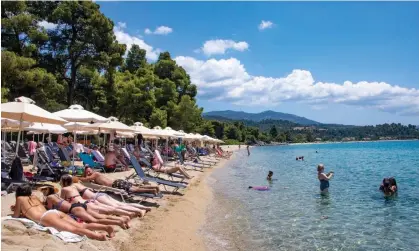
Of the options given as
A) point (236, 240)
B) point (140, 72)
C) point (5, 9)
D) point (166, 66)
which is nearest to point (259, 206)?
point (236, 240)

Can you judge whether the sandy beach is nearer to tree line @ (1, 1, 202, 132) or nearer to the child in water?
the child in water

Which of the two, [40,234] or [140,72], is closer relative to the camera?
[40,234]

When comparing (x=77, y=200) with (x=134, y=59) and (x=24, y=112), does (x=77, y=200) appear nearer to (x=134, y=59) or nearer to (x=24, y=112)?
(x=24, y=112)

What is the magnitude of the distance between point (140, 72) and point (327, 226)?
114 ft

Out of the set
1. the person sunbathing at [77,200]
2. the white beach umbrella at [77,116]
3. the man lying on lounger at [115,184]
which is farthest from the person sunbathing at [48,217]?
the white beach umbrella at [77,116]

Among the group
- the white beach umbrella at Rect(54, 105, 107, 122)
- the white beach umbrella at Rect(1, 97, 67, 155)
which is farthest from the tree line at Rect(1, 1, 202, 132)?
the white beach umbrella at Rect(1, 97, 67, 155)

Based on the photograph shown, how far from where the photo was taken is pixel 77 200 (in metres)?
6.44

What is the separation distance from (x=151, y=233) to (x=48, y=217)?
200cm

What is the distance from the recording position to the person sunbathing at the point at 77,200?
641 cm

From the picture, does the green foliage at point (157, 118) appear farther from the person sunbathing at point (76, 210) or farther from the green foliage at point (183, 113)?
the person sunbathing at point (76, 210)

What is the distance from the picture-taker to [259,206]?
1139cm

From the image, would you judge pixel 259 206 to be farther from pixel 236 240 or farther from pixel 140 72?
pixel 140 72

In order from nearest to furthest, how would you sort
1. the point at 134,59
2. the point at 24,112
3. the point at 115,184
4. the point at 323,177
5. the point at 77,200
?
the point at 77,200 → the point at 24,112 → the point at 115,184 → the point at 323,177 → the point at 134,59

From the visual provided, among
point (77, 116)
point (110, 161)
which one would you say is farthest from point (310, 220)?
point (77, 116)
